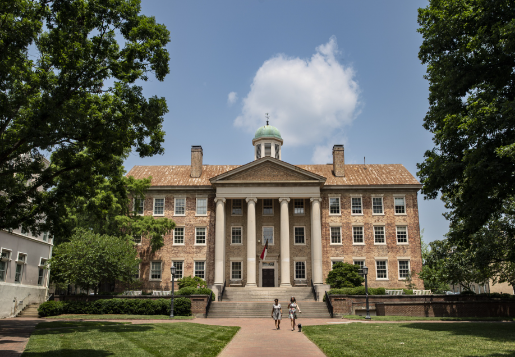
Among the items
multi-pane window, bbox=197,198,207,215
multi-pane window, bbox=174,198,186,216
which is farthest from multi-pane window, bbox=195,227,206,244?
multi-pane window, bbox=174,198,186,216

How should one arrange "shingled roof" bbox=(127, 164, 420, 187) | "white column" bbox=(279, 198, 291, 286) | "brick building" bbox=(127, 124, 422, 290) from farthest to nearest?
"shingled roof" bbox=(127, 164, 420, 187) → "brick building" bbox=(127, 124, 422, 290) → "white column" bbox=(279, 198, 291, 286)

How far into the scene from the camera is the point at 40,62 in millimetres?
14672

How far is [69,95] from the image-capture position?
44.5 feet

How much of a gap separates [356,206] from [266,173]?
9523 millimetres

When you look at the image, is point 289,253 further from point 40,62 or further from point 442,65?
point 40,62

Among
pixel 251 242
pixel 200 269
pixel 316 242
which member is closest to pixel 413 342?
pixel 316 242

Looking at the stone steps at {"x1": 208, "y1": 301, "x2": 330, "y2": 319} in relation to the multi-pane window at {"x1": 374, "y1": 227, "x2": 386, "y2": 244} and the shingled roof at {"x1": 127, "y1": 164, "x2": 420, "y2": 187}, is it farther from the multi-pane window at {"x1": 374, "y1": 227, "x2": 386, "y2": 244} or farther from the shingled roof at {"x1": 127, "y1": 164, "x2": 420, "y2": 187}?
the shingled roof at {"x1": 127, "y1": 164, "x2": 420, "y2": 187}

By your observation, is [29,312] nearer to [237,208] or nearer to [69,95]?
[237,208]

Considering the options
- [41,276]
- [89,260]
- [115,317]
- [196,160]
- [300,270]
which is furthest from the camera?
[196,160]

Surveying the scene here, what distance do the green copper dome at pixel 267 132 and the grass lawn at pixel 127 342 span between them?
32677 mm

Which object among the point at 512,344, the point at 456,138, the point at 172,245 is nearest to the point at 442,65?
the point at 456,138

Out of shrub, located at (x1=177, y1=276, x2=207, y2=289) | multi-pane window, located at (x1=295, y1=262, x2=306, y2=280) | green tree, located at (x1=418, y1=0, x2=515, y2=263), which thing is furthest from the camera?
multi-pane window, located at (x1=295, y1=262, x2=306, y2=280)

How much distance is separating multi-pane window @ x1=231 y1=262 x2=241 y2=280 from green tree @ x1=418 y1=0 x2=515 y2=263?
24632 millimetres

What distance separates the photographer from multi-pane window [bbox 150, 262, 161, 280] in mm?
41781
